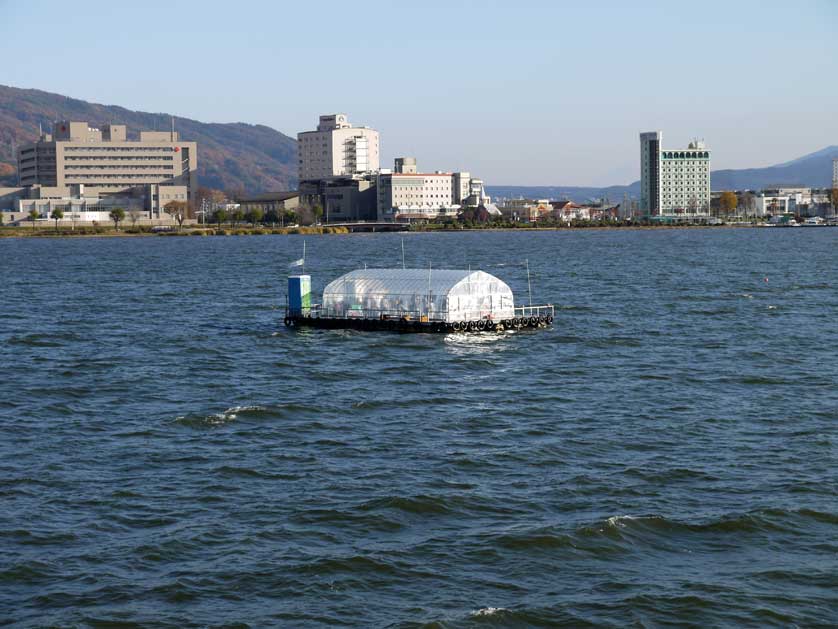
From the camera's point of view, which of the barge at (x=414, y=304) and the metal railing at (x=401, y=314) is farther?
the metal railing at (x=401, y=314)

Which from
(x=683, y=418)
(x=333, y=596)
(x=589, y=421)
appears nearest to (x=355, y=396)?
(x=589, y=421)

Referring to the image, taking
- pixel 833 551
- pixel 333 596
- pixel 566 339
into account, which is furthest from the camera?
pixel 566 339

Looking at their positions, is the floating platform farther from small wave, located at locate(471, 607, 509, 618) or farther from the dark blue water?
small wave, located at locate(471, 607, 509, 618)

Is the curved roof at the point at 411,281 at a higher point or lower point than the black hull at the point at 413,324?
higher

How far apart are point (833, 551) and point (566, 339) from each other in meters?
36.2

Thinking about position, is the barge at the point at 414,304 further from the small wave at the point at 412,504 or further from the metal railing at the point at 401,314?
the small wave at the point at 412,504

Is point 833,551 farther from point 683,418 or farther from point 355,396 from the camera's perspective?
point 355,396

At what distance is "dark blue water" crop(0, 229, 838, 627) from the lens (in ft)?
75.2

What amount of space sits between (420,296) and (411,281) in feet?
5.06

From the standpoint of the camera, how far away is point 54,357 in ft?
186

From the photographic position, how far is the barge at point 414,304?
6228cm

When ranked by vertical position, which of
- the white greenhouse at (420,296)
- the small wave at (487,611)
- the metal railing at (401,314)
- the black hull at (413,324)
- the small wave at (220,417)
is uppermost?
the white greenhouse at (420,296)

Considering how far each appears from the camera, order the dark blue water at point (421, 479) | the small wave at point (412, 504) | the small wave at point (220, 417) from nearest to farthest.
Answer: the dark blue water at point (421, 479), the small wave at point (412, 504), the small wave at point (220, 417)

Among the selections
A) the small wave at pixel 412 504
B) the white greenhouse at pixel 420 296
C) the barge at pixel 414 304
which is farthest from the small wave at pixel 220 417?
the white greenhouse at pixel 420 296
